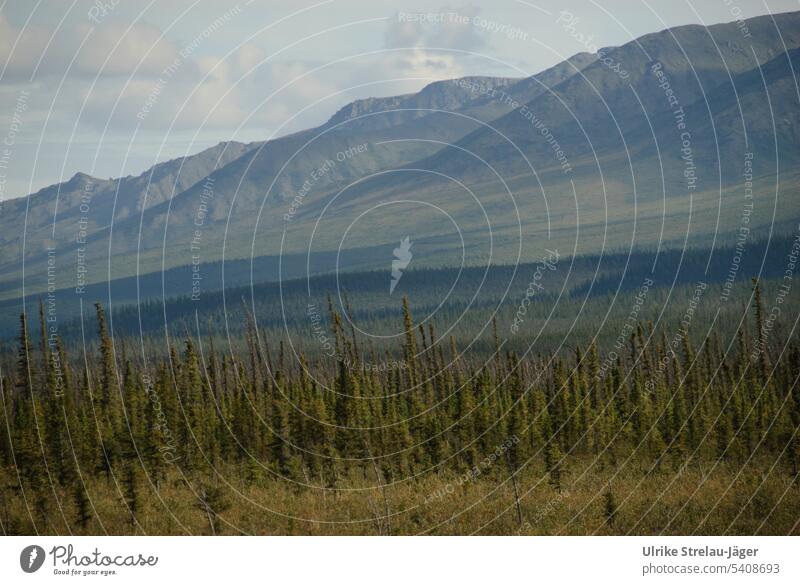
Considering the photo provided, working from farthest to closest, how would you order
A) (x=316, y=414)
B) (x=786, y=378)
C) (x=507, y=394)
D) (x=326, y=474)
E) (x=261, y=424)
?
(x=786, y=378) → (x=507, y=394) → (x=261, y=424) → (x=316, y=414) → (x=326, y=474)

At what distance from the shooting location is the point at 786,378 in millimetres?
78562

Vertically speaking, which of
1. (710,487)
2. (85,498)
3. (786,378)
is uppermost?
(85,498)

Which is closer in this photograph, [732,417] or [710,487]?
[710,487]

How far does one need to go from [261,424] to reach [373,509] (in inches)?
818

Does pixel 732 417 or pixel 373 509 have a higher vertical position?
pixel 373 509

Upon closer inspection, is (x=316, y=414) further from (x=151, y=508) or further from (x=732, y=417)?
(x=732, y=417)

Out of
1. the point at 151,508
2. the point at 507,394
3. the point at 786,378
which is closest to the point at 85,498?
the point at 151,508

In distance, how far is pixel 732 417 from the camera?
5269cm

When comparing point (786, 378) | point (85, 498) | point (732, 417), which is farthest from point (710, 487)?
point (786, 378)

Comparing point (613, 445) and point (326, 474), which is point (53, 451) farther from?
point (613, 445)

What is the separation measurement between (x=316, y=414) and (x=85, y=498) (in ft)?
49.0
